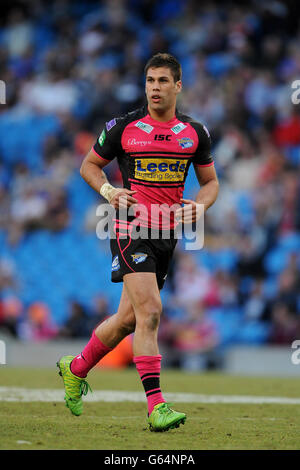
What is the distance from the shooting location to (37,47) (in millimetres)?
19953

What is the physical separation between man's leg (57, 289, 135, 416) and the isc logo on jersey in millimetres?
830

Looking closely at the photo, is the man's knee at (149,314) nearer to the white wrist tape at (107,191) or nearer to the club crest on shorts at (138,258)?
the club crest on shorts at (138,258)

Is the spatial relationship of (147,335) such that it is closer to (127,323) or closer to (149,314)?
(149,314)

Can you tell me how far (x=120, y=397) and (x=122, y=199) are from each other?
263 cm

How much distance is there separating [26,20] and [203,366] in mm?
11386

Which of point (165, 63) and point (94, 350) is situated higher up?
point (165, 63)

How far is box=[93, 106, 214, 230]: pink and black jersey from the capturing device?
5.73 m

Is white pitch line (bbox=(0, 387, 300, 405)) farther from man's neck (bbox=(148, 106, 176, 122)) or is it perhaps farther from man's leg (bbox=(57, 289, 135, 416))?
man's neck (bbox=(148, 106, 176, 122))

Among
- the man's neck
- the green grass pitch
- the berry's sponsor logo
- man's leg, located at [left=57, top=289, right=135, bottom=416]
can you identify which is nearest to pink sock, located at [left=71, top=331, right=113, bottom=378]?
man's leg, located at [left=57, top=289, right=135, bottom=416]

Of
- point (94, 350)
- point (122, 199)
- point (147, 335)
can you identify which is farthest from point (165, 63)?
point (94, 350)

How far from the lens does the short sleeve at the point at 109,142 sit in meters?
5.84

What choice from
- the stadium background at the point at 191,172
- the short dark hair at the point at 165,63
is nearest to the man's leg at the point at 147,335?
the short dark hair at the point at 165,63

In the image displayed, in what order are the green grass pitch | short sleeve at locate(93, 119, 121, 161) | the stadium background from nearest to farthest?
1. the green grass pitch
2. short sleeve at locate(93, 119, 121, 161)
3. the stadium background

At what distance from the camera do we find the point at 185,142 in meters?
5.79
